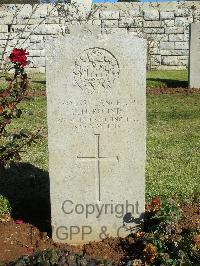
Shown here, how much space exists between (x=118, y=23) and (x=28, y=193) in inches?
484

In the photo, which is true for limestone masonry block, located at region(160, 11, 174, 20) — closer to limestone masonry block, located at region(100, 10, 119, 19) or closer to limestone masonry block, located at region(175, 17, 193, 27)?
limestone masonry block, located at region(175, 17, 193, 27)

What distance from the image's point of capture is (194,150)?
6445mm

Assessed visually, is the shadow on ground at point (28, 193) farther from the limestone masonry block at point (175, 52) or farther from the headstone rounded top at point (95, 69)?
the limestone masonry block at point (175, 52)

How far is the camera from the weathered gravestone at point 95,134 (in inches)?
138

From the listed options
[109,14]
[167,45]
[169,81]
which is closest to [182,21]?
[167,45]

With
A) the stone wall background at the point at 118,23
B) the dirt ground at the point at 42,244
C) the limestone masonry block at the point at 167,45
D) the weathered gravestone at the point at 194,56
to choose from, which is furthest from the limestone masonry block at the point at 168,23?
the dirt ground at the point at 42,244

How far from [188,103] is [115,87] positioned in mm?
6637

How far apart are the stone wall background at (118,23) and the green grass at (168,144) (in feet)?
20.1

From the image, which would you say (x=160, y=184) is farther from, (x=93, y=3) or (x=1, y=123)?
(x=93, y=3)

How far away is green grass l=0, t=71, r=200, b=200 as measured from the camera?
512 centimetres

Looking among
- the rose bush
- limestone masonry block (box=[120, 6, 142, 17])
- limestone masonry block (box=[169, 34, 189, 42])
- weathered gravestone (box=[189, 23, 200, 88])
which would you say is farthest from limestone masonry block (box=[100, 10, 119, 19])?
the rose bush

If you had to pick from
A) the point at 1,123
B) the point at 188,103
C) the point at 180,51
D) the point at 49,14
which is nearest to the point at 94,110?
the point at 1,123

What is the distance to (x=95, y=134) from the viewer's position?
3660 mm

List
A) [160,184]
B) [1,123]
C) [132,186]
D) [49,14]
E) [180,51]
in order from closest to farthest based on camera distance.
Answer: [132,186], [1,123], [160,184], [49,14], [180,51]
